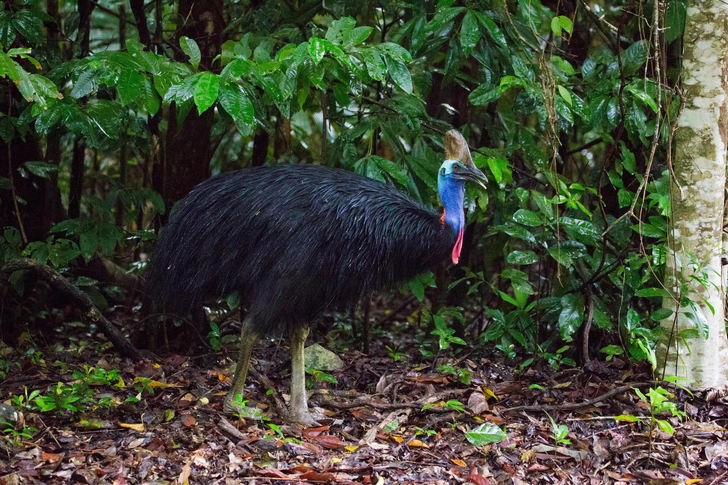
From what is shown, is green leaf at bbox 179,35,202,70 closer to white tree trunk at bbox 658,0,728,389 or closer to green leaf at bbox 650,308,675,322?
white tree trunk at bbox 658,0,728,389

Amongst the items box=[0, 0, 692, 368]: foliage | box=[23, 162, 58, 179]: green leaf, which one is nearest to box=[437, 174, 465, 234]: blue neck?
box=[0, 0, 692, 368]: foliage

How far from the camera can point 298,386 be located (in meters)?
4.24

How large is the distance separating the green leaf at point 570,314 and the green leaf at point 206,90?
2256 mm

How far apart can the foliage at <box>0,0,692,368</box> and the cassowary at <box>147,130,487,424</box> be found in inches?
14.0

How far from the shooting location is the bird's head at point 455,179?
13.7 feet

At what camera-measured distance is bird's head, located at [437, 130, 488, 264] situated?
4.18 meters

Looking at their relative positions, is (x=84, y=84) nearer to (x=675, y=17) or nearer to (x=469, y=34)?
(x=469, y=34)

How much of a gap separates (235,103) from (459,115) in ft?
8.42

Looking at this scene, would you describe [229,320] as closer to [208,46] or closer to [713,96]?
[208,46]

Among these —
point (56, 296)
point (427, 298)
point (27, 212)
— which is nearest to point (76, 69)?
point (27, 212)

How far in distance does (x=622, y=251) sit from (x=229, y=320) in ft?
8.88

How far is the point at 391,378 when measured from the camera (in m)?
4.86

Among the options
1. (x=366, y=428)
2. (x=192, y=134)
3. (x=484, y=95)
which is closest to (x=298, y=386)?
(x=366, y=428)

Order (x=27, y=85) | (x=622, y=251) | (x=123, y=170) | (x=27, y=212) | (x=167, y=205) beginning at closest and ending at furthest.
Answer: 1. (x=27, y=85)
2. (x=622, y=251)
3. (x=167, y=205)
4. (x=27, y=212)
5. (x=123, y=170)
